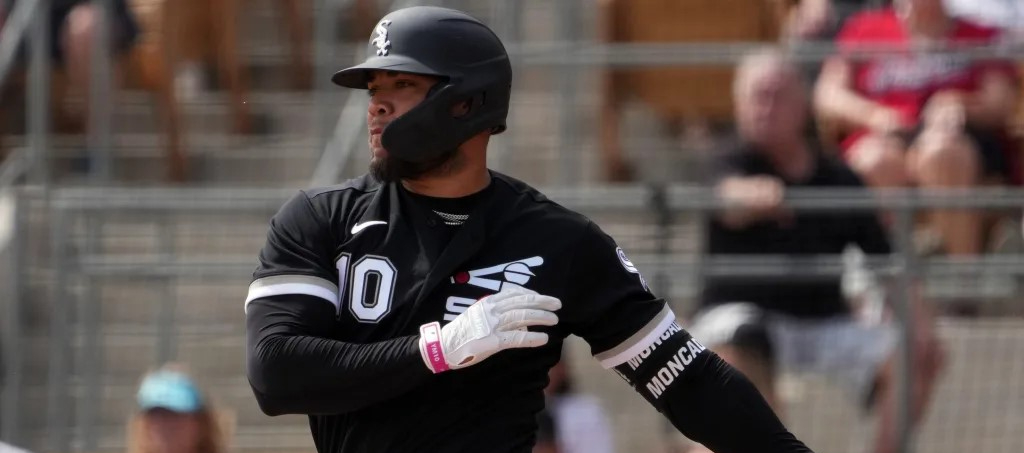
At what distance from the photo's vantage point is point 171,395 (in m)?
5.72

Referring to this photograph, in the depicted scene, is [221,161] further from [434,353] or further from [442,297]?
[434,353]

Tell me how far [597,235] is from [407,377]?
575 millimetres

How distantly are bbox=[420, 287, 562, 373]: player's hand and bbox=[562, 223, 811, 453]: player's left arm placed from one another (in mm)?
275

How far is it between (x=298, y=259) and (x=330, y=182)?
12.9 ft

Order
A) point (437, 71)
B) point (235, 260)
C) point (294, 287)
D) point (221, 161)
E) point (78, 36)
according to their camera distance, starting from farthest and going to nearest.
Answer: point (221, 161) → point (78, 36) → point (235, 260) → point (437, 71) → point (294, 287)

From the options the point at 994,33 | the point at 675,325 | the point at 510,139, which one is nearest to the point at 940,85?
the point at 994,33

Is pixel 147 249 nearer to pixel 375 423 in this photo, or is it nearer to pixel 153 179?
pixel 153 179

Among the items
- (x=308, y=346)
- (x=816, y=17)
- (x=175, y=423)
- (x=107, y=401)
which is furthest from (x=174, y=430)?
(x=816, y=17)

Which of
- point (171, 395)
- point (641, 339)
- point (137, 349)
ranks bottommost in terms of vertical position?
point (137, 349)

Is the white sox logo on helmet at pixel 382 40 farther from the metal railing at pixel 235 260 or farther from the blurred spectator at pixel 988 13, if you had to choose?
the blurred spectator at pixel 988 13

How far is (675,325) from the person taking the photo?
3.42m

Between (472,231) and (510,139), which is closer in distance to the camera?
(472,231)

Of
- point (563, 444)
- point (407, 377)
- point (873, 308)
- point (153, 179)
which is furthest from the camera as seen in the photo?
point (153, 179)

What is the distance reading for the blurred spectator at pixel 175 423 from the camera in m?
5.66
